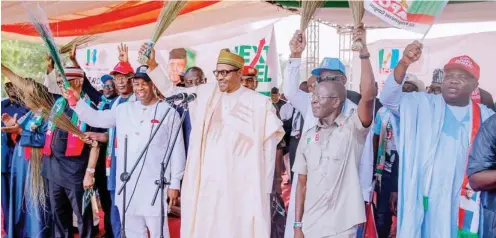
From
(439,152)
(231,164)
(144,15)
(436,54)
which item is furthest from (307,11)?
(436,54)

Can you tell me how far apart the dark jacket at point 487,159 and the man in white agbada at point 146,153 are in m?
2.21

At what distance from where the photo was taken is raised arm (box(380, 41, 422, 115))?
125 inches

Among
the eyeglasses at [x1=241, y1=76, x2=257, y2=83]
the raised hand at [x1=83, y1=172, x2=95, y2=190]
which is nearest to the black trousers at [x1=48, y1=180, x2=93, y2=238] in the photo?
the raised hand at [x1=83, y1=172, x2=95, y2=190]

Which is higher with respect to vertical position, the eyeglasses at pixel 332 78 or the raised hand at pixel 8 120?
the eyeglasses at pixel 332 78

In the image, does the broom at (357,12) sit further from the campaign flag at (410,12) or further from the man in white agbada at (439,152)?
the man in white agbada at (439,152)

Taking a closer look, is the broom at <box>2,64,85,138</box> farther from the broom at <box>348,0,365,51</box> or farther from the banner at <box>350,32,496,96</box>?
the banner at <box>350,32,496,96</box>

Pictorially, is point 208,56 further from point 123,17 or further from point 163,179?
point 163,179

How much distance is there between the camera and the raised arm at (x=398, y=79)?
3176 millimetres

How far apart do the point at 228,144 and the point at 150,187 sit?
2.21 ft

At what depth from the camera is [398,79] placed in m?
3.28

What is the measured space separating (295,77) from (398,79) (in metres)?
0.78

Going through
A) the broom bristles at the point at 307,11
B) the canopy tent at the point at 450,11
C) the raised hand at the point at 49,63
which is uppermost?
the canopy tent at the point at 450,11

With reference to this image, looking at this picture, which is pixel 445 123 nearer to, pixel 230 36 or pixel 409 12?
pixel 409 12

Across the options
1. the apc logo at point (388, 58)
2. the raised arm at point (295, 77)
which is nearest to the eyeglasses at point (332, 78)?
the raised arm at point (295, 77)
